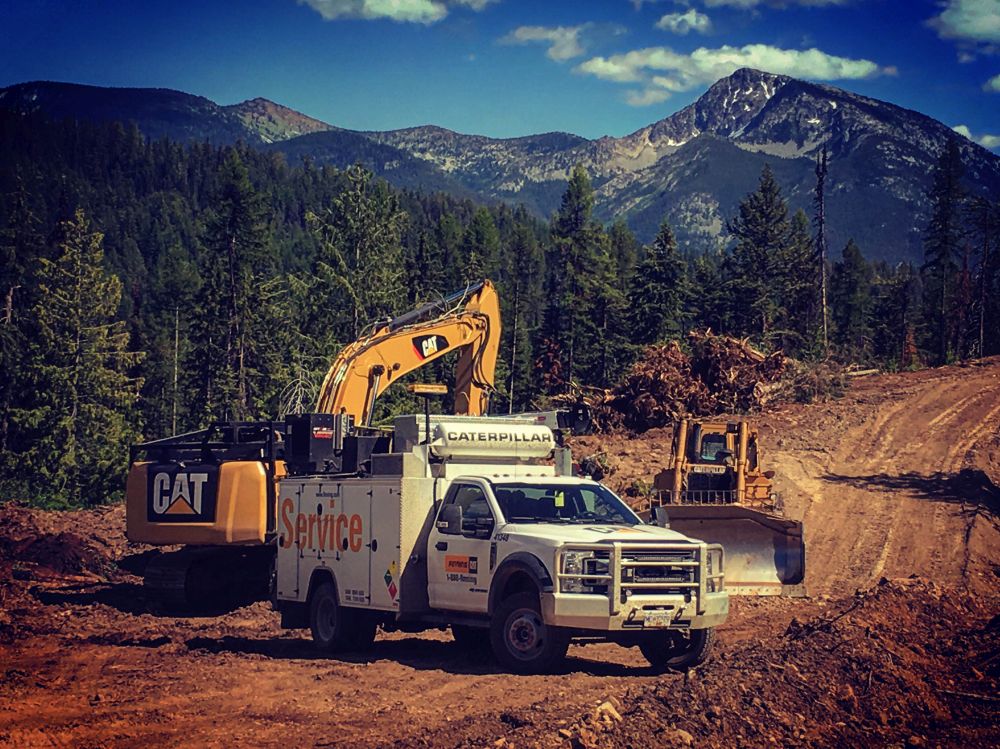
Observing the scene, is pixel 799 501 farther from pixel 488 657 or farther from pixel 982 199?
pixel 982 199

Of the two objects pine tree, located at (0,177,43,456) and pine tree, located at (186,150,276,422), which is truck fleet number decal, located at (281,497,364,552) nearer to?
pine tree, located at (0,177,43,456)

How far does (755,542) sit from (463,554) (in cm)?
713

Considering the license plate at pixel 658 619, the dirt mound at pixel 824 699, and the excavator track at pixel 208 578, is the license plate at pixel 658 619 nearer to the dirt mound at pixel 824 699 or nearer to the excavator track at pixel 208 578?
the dirt mound at pixel 824 699

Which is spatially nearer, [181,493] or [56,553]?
[181,493]

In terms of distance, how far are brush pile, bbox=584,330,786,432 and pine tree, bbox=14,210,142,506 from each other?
27591 millimetres

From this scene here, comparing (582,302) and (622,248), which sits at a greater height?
(622,248)

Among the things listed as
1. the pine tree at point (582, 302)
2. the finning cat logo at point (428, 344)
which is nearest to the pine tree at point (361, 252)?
the pine tree at point (582, 302)

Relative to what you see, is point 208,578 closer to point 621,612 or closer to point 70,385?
point 621,612

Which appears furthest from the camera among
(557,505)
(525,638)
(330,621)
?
(330,621)

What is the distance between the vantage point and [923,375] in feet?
138

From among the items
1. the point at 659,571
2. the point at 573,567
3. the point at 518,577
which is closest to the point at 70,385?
the point at 518,577

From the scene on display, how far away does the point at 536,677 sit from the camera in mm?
12836

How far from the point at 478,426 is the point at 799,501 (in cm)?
1479

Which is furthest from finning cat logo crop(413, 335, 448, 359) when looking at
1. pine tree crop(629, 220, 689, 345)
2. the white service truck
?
pine tree crop(629, 220, 689, 345)
